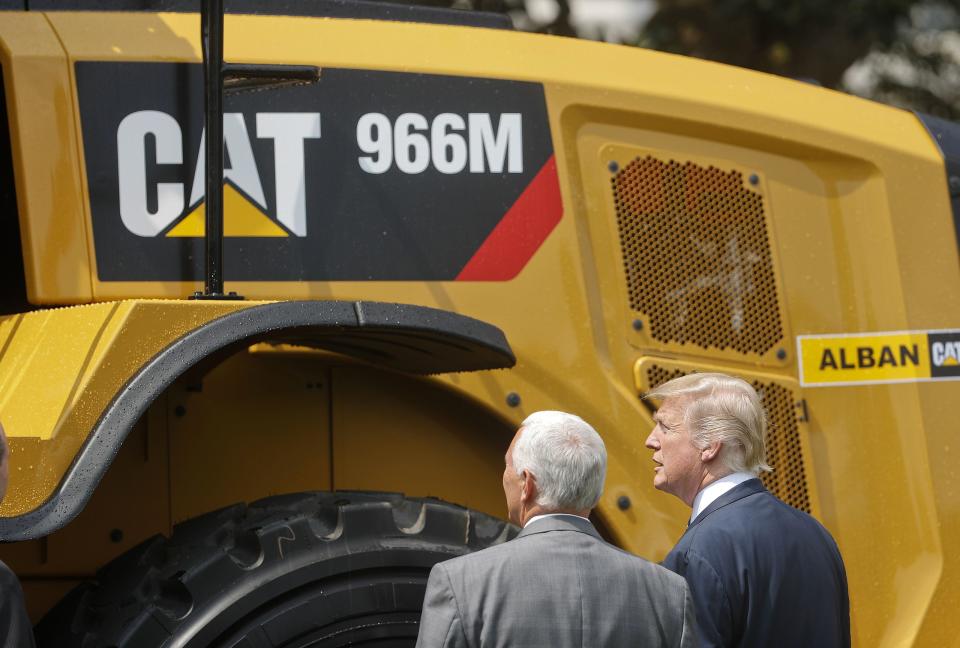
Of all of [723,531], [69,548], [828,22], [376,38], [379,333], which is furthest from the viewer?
[828,22]

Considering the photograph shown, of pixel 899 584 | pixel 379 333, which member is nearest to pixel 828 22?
pixel 899 584

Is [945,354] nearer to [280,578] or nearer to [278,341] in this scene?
[278,341]

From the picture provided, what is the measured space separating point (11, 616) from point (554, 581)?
1009 millimetres

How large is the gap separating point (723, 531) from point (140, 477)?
155 centimetres

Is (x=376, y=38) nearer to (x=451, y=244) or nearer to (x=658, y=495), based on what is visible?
(x=451, y=244)

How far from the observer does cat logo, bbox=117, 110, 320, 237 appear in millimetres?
3527

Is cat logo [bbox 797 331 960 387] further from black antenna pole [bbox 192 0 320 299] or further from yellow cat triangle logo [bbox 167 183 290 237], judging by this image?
black antenna pole [bbox 192 0 320 299]

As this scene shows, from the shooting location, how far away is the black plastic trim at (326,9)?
12.8ft

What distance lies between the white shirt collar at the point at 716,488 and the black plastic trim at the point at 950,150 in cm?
145

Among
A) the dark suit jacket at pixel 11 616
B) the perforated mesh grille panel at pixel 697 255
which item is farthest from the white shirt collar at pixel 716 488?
the dark suit jacket at pixel 11 616

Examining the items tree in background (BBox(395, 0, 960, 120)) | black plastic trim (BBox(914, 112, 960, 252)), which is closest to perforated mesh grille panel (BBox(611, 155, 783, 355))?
black plastic trim (BBox(914, 112, 960, 252))

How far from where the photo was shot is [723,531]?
293cm

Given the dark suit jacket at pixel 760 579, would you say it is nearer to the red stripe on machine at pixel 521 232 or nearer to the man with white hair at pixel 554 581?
the man with white hair at pixel 554 581

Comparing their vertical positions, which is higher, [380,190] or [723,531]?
[380,190]
